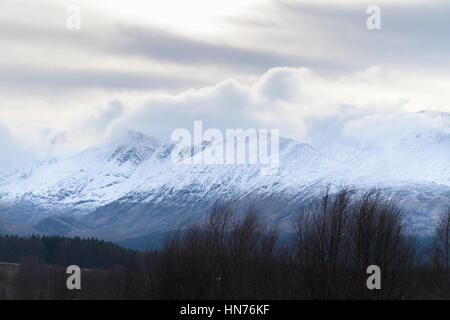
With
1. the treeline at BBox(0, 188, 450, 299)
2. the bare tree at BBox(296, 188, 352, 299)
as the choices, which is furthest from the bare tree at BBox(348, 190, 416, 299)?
the bare tree at BBox(296, 188, 352, 299)

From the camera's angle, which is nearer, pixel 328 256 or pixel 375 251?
pixel 375 251

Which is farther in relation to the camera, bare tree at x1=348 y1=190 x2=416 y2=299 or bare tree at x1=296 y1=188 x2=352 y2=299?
bare tree at x1=296 y1=188 x2=352 y2=299

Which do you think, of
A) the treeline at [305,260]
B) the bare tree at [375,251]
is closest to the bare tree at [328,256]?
the treeline at [305,260]

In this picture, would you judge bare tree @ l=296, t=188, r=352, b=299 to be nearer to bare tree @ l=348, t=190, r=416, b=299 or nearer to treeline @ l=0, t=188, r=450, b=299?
treeline @ l=0, t=188, r=450, b=299

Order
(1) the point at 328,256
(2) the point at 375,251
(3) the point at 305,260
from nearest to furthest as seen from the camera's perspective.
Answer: (2) the point at 375,251
(1) the point at 328,256
(3) the point at 305,260

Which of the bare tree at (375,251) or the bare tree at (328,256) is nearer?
the bare tree at (375,251)

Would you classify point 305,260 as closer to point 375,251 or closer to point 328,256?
point 328,256

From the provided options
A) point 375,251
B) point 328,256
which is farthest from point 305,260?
point 375,251

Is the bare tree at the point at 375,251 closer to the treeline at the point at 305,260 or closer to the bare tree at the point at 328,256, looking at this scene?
the treeline at the point at 305,260
